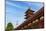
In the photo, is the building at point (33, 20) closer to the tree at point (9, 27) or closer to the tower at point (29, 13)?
the tower at point (29, 13)

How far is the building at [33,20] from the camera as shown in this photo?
203 centimetres

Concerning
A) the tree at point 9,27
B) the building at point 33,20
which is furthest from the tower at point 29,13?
the tree at point 9,27

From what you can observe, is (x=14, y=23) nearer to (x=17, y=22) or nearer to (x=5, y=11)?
(x=17, y=22)

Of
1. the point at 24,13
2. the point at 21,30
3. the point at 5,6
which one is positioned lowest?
the point at 21,30

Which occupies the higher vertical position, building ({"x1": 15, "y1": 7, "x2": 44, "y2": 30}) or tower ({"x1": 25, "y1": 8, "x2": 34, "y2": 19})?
tower ({"x1": 25, "y1": 8, "x2": 34, "y2": 19})

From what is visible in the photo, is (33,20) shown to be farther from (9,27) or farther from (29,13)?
(9,27)

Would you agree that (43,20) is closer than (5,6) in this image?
No

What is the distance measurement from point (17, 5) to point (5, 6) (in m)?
0.22

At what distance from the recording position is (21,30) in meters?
2.03

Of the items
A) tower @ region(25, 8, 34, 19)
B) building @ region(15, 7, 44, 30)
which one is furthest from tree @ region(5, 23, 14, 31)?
tower @ region(25, 8, 34, 19)

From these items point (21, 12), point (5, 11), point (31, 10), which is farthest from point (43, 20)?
point (5, 11)

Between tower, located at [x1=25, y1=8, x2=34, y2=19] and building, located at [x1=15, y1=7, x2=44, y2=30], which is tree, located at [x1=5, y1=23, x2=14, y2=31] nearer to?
building, located at [x1=15, y1=7, x2=44, y2=30]

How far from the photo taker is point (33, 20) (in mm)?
2061

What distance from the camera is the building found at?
6.65 feet
